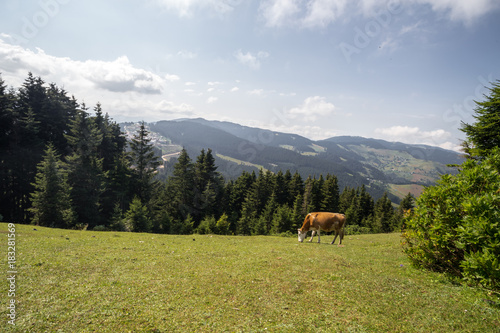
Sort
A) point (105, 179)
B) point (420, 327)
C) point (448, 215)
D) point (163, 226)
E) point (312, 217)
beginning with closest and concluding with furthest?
point (420, 327) → point (448, 215) → point (312, 217) → point (163, 226) → point (105, 179)

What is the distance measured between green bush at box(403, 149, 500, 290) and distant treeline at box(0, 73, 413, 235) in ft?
117

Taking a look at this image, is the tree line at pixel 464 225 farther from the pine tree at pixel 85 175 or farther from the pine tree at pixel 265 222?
the pine tree at pixel 85 175

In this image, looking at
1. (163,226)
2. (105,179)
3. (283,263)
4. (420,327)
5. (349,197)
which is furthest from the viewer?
(349,197)

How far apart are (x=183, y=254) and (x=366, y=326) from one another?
10733 millimetres

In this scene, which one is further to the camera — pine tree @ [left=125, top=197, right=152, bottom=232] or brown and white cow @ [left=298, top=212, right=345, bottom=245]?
pine tree @ [left=125, top=197, right=152, bottom=232]

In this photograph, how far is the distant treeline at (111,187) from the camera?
34719 mm

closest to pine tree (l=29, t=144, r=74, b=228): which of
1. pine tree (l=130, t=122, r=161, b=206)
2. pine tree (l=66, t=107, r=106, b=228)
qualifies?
pine tree (l=66, t=107, r=106, b=228)

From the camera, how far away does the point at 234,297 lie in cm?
796

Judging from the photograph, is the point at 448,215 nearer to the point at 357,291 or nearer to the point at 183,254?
the point at 357,291

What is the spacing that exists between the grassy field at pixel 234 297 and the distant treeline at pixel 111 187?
1062 inches

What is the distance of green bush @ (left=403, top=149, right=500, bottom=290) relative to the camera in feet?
23.1

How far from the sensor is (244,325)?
6.35 metres

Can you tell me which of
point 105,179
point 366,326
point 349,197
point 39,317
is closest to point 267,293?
point 366,326

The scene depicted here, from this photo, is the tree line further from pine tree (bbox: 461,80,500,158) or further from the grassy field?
pine tree (bbox: 461,80,500,158)
